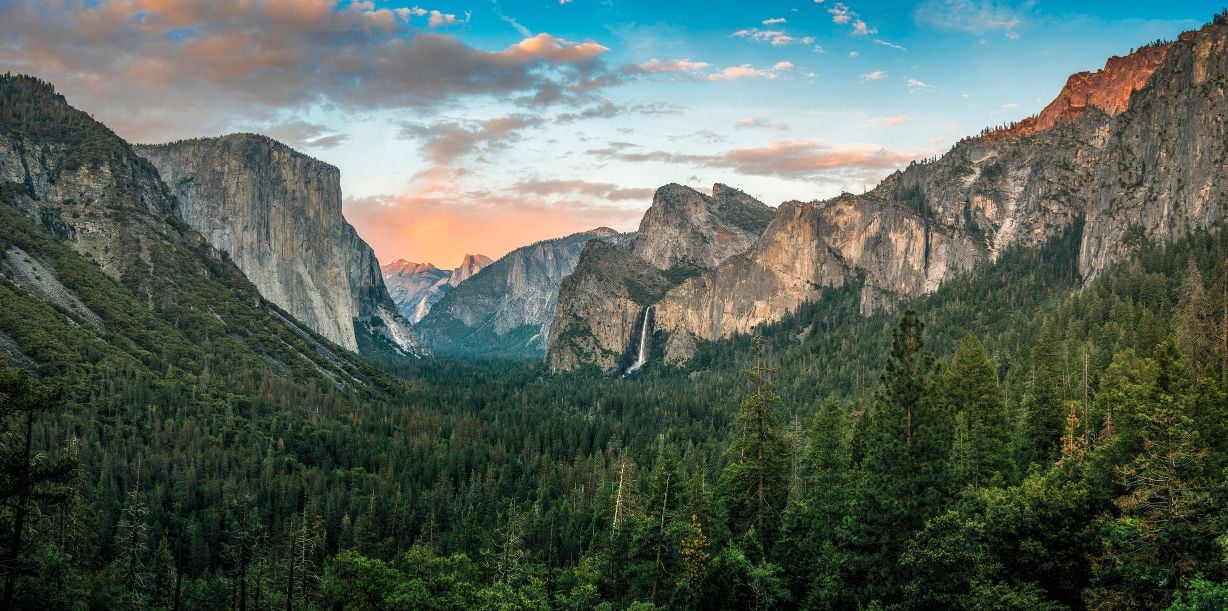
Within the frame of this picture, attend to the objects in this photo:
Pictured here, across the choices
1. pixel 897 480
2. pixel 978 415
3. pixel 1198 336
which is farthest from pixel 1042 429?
pixel 897 480

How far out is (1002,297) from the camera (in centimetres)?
18488

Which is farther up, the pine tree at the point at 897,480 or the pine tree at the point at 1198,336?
the pine tree at the point at 1198,336

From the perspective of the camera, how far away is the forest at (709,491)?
112 feet

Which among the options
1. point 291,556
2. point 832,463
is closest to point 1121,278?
point 832,463

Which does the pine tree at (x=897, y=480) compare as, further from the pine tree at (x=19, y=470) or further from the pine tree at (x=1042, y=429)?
the pine tree at (x=19, y=470)

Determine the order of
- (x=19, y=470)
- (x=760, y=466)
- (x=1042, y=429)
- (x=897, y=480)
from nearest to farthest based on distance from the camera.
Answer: (x=19, y=470) → (x=897, y=480) → (x=760, y=466) → (x=1042, y=429)

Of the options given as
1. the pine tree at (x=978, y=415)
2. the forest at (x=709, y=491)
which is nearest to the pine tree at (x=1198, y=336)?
the forest at (x=709, y=491)

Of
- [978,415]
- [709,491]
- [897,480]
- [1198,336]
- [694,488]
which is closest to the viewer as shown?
[897,480]

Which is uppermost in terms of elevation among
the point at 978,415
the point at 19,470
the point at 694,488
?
the point at 19,470

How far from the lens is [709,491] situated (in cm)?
7912

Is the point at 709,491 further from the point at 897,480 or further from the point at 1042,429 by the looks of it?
the point at 897,480

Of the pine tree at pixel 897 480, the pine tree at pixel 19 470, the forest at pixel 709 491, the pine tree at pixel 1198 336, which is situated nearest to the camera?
the pine tree at pixel 19 470

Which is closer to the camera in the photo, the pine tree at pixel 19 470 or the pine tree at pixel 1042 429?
the pine tree at pixel 19 470

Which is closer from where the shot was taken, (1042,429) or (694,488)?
(694,488)
